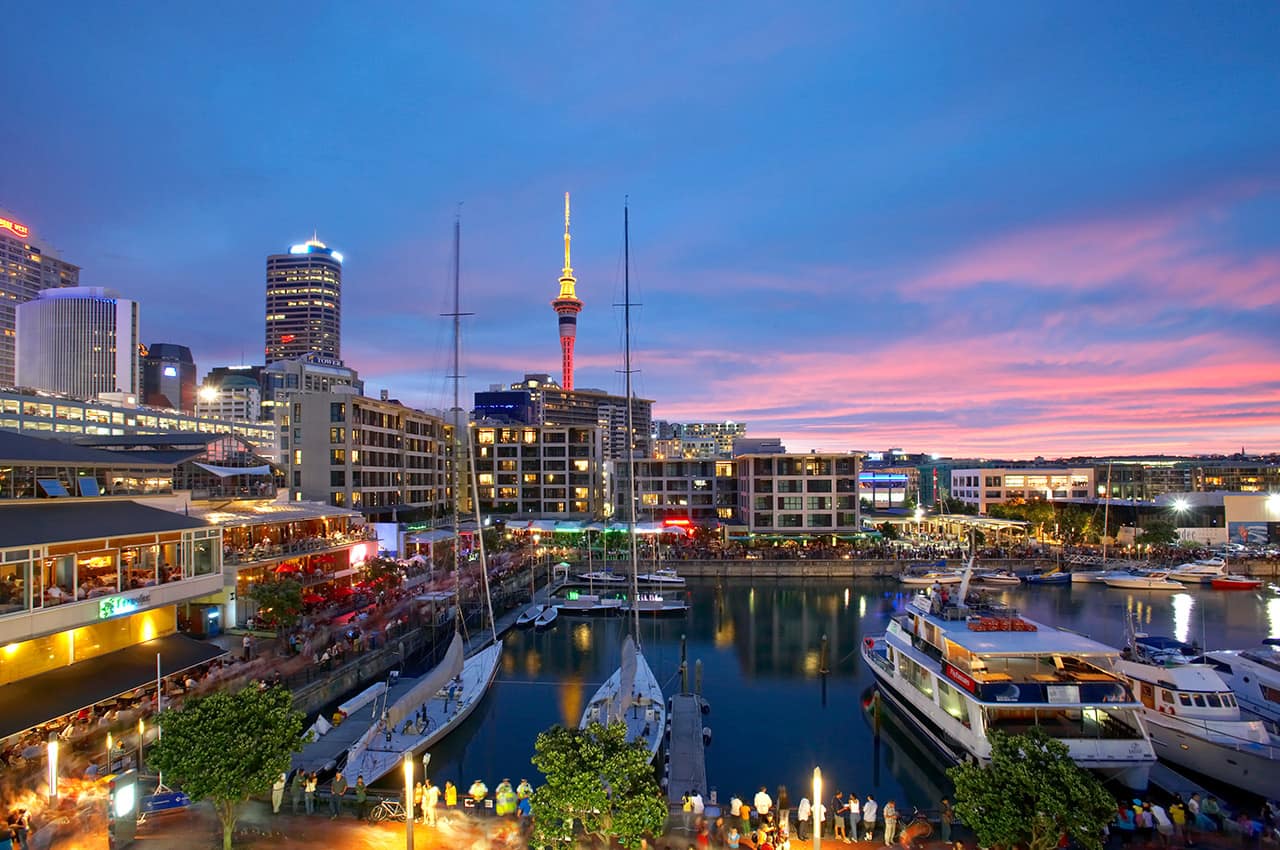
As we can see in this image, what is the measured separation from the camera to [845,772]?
30062mm

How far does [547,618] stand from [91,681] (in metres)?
33.2

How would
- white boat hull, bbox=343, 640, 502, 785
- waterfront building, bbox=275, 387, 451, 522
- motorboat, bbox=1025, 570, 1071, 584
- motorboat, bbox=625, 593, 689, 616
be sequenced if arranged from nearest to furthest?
white boat hull, bbox=343, 640, 502, 785 → motorboat, bbox=625, 593, 689, 616 → waterfront building, bbox=275, 387, 451, 522 → motorboat, bbox=1025, 570, 1071, 584

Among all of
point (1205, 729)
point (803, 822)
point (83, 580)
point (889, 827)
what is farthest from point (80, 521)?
point (1205, 729)

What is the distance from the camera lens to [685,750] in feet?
94.4

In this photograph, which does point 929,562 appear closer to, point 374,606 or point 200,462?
point 374,606

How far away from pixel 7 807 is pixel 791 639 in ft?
145

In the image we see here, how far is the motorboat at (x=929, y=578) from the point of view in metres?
71.1

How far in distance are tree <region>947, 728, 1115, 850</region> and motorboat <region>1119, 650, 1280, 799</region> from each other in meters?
14.3

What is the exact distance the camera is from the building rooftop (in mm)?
23625

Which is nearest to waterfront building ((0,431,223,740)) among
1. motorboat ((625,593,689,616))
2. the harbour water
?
the harbour water

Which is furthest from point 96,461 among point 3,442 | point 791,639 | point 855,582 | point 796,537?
point 796,537

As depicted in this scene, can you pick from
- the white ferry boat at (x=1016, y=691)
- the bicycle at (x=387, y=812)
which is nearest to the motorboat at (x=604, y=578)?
the white ferry boat at (x=1016, y=691)

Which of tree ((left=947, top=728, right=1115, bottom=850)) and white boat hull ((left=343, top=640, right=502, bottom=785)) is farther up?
tree ((left=947, top=728, right=1115, bottom=850))

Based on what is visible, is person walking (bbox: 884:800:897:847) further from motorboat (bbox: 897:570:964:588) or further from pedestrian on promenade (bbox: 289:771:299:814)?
motorboat (bbox: 897:570:964:588)
